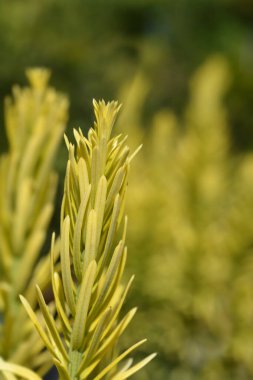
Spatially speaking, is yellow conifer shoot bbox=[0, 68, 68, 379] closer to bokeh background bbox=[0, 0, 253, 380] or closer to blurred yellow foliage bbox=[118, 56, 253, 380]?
bokeh background bbox=[0, 0, 253, 380]

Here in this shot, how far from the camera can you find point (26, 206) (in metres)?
0.33

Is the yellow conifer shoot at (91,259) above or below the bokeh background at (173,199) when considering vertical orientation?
below

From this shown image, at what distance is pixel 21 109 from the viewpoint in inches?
13.9

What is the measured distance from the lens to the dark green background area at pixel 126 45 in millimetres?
2104

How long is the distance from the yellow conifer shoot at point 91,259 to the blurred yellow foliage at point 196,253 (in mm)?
670

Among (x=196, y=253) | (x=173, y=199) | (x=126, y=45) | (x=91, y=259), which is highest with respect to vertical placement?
(x=126, y=45)

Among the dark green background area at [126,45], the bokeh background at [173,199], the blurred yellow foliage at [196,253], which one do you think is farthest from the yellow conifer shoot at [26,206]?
the dark green background area at [126,45]

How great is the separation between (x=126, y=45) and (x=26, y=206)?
6.20 feet

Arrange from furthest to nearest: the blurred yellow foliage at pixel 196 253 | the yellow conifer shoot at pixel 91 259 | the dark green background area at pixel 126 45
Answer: the dark green background area at pixel 126 45
the blurred yellow foliage at pixel 196 253
the yellow conifer shoot at pixel 91 259

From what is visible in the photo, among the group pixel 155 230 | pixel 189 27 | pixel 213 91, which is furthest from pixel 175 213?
pixel 189 27

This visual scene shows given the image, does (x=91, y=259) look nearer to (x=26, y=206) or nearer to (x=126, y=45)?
(x=26, y=206)

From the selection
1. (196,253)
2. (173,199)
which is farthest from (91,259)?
(173,199)

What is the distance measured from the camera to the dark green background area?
2.10 meters

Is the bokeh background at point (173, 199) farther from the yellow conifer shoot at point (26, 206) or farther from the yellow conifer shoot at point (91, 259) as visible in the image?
the yellow conifer shoot at point (91, 259)
